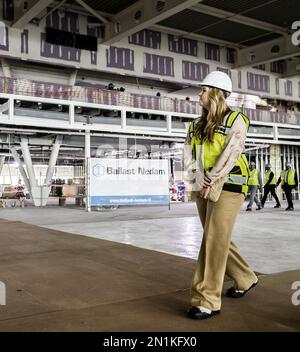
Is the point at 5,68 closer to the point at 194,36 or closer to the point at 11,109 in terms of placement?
the point at 11,109

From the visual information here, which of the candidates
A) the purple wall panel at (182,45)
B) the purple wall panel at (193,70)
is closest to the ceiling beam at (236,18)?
the purple wall panel at (182,45)

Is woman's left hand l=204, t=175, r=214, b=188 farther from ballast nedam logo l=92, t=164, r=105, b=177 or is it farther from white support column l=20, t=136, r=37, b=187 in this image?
white support column l=20, t=136, r=37, b=187

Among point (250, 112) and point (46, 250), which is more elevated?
point (250, 112)

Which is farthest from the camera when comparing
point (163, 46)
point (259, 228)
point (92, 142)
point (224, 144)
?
point (163, 46)

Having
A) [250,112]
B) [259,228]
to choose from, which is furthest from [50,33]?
[259,228]

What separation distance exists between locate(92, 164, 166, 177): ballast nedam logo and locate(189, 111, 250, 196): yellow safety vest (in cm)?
1114

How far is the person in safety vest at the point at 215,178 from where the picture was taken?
2809mm

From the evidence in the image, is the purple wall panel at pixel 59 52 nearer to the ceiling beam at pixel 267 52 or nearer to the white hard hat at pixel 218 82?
the ceiling beam at pixel 267 52

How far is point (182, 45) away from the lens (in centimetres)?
2234

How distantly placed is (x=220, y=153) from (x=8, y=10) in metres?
17.6

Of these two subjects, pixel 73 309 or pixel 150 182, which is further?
pixel 150 182
